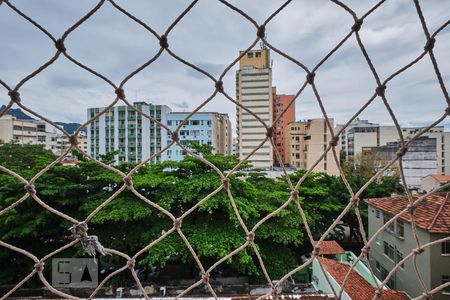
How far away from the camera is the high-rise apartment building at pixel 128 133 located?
13.2 meters

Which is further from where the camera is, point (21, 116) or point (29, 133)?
point (21, 116)

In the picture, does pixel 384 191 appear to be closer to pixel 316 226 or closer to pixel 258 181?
pixel 316 226

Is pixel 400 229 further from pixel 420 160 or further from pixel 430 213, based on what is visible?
pixel 420 160

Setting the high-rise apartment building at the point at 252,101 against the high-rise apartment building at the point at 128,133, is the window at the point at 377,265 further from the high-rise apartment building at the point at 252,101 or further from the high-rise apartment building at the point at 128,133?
the high-rise apartment building at the point at 128,133

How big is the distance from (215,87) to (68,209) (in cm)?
437

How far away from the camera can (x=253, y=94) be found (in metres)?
11.3

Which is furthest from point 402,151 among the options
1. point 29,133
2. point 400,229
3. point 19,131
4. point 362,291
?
point 29,133

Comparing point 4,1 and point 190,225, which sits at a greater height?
point 4,1

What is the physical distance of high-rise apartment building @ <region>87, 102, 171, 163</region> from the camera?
13.2 metres

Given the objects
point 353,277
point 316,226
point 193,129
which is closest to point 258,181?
point 316,226

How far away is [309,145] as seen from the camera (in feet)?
A: 36.3

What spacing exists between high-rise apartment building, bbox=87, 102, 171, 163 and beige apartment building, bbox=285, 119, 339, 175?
6.30m

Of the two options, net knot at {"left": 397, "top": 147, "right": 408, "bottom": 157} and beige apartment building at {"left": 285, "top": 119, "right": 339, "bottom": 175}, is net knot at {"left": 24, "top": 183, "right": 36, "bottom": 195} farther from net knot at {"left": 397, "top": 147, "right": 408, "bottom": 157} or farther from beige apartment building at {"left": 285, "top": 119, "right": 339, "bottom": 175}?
beige apartment building at {"left": 285, "top": 119, "right": 339, "bottom": 175}

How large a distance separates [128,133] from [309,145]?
8.43m
